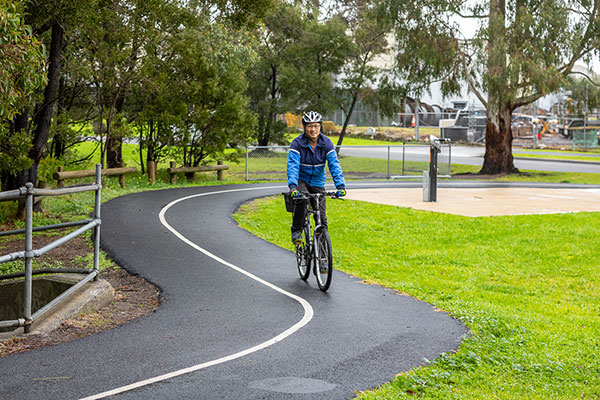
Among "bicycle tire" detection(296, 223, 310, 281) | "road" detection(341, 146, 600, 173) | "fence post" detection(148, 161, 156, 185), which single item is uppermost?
"road" detection(341, 146, 600, 173)

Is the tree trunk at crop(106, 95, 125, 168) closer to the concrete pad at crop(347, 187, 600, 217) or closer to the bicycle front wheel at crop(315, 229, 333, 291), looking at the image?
the concrete pad at crop(347, 187, 600, 217)

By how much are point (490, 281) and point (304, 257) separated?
3007 millimetres

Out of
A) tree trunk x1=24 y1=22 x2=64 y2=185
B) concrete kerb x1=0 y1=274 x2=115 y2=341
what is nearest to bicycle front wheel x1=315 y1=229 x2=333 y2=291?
concrete kerb x1=0 y1=274 x2=115 y2=341

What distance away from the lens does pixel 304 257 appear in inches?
384

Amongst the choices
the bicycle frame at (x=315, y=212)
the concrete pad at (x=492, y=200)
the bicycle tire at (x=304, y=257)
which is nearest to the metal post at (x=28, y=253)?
the bicycle frame at (x=315, y=212)

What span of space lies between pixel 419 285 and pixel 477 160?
109 ft

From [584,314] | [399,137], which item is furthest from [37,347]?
[399,137]

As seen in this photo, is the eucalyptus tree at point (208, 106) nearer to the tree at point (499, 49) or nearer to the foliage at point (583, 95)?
the tree at point (499, 49)

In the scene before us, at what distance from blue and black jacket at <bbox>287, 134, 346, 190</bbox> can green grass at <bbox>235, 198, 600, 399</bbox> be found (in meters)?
1.78

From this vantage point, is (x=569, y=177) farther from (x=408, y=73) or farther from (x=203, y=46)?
(x=203, y=46)

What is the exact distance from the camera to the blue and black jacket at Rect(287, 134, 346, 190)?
9.04 m

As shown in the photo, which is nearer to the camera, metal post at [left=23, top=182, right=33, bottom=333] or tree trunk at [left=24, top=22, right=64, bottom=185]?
metal post at [left=23, top=182, right=33, bottom=333]

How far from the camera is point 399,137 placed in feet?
194

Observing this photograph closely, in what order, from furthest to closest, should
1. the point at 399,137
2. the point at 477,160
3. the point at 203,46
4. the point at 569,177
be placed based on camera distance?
the point at 399,137 → the point at 477,160 → the point at 569,177 → the point at 203,46
